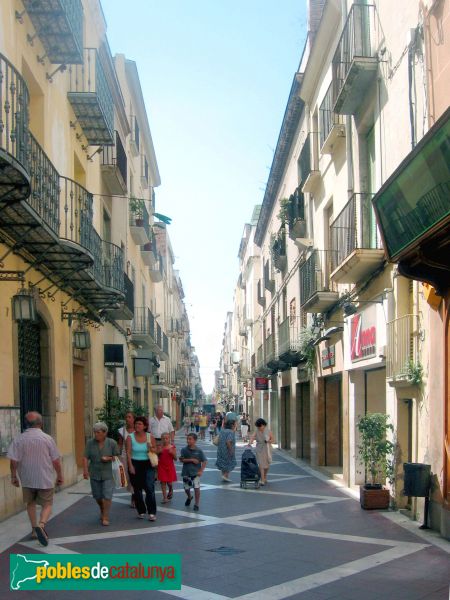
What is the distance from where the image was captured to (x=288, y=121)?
22719mm

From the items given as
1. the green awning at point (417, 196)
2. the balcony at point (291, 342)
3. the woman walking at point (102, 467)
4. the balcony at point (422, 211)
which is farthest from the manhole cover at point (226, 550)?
the balcony at point (291, 342)

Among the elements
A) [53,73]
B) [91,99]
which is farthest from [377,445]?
[91,99]

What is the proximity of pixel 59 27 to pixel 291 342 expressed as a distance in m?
13.1

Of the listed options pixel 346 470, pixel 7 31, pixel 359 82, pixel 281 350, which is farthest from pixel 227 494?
pixel 281 350

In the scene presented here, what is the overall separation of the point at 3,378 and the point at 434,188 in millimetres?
6821

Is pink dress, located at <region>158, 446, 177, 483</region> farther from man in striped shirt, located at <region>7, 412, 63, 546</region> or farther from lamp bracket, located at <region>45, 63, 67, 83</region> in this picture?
lamp bracket, located at <region>45, 63, 67, 83</region>

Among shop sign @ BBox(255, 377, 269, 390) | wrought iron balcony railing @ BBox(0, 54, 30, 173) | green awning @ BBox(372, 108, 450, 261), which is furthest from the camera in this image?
shop sign @ BBox(255, 377, 269, 390)

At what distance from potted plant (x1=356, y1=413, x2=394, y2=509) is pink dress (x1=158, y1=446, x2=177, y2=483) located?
339cm

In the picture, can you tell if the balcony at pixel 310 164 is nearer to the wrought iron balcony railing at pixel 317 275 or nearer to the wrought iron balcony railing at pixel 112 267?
the wrought iron balcony railing at pixel 317 275

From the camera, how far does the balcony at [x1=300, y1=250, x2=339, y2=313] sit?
16.0 m

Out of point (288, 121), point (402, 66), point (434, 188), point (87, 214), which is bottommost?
point (434, 188)

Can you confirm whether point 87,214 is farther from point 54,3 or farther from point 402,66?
point 402,66

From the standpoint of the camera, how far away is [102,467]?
10383 millimetres

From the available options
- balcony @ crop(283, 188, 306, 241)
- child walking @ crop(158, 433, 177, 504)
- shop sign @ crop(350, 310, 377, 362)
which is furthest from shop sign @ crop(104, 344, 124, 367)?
shop sign @ crop(350, 310, 377, 362)
